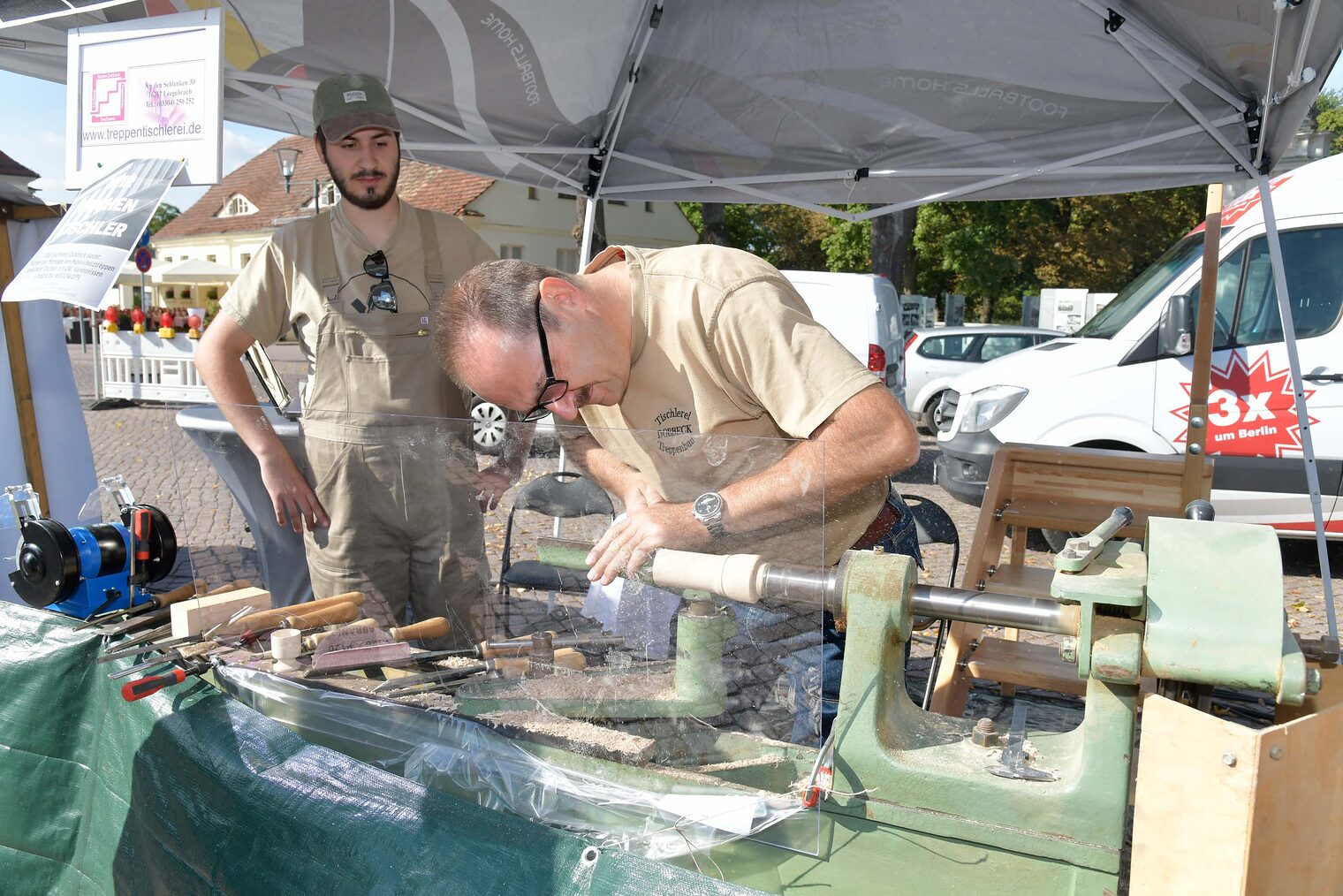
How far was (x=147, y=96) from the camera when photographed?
6.24ft

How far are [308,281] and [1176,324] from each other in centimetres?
429

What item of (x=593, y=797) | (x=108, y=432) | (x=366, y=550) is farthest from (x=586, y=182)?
(x=108, y=432)

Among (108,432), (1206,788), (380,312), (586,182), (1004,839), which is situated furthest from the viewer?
(108,432)

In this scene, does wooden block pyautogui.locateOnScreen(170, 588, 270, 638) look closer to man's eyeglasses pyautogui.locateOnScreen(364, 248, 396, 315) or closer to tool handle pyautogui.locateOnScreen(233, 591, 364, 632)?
tool handle pyautogui.locateOnScreen(233, 591, 364, 632)

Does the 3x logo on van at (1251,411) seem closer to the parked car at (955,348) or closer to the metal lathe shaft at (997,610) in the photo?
the metal lathe shaft at (997,610)

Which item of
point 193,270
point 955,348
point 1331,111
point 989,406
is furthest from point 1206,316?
point 1331,111

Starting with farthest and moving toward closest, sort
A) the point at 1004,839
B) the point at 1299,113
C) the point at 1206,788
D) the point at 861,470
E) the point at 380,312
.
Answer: the point at 1299,113 → the point at 380,312 → the point at 861,470 → the point at 1004,839 → the point at 1206,788

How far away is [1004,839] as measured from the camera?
1174mm

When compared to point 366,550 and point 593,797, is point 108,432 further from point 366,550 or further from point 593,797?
Result: point 593,797

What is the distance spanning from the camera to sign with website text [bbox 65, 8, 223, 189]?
184cm

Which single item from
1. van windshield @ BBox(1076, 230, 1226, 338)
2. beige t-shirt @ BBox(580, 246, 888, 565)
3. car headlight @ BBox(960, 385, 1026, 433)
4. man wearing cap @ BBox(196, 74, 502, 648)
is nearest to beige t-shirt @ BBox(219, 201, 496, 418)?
man wearing cap @ BBox(196, 74, 502, 648)

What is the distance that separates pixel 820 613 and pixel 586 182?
3867mm

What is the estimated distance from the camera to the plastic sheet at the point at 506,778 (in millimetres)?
1276

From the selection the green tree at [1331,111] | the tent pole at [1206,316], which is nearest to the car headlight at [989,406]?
the tent pole at [1206,316]
